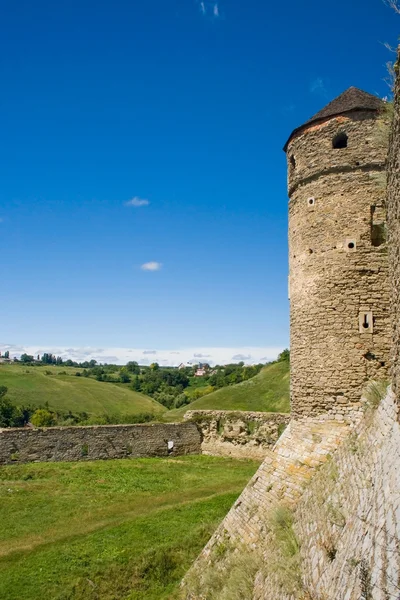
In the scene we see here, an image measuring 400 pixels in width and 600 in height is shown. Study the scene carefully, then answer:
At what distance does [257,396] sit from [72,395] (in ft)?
179

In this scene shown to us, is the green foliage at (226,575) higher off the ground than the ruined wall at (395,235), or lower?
lower

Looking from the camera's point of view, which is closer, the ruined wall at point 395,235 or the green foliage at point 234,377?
the ruined wall at point 395,235


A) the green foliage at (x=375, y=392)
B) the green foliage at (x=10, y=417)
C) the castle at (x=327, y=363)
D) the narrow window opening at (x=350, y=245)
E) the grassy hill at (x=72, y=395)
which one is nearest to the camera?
the castle at (x=327, y=363)

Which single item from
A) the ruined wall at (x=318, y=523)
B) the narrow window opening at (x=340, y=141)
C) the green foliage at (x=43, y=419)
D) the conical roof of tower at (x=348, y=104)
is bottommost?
the green foliage at (x=43, y=419)

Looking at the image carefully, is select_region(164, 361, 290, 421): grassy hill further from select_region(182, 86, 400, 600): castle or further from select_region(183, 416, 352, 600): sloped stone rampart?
select_region(182, 86, 400, 600): castle

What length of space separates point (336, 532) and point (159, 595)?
213 inches

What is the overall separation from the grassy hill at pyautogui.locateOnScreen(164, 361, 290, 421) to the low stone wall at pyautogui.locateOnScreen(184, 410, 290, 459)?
903cm

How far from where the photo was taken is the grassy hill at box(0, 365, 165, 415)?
253ft

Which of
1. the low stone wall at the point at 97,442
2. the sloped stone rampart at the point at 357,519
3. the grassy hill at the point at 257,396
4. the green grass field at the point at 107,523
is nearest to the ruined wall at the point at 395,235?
the sloped stone rampart at the point at 357,519

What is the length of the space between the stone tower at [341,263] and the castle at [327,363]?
22 millimetres

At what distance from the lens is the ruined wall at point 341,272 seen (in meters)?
9.12

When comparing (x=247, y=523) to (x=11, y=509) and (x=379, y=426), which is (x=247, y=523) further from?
(x=11, y=509)

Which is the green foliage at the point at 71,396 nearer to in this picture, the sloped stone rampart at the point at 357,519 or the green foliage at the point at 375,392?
the green foliage at the point at 375,392

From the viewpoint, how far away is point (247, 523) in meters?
8.95
